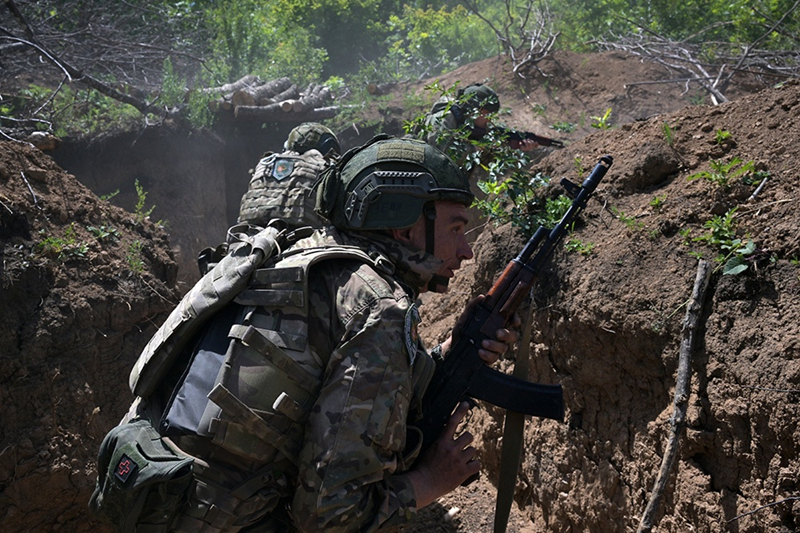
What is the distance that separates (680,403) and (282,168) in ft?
13.8

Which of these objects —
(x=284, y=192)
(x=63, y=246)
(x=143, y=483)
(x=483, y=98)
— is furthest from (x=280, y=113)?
(x=143, y=483)

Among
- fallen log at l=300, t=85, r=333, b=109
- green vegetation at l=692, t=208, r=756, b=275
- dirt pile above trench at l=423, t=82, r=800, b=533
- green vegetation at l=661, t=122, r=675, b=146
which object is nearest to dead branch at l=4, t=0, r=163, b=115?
fallen log at l=300, t=85, r=333, b=109

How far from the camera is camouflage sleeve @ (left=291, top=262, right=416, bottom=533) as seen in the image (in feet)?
7.07

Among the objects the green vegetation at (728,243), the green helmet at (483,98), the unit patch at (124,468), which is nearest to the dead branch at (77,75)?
the green helmet at (483,98)

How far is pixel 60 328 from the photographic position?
15.1 ft

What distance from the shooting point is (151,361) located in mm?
2475

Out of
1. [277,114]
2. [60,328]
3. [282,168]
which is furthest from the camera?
→ [277,114]

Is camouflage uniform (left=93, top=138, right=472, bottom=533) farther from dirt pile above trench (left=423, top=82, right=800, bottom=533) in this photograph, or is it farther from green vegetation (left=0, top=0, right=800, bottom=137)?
green vegetation (left=0, top=0, right=800, bottom=137)

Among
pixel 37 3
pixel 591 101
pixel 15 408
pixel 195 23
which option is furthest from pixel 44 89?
pixel 591 101

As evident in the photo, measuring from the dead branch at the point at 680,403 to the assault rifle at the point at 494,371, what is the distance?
514 millimetres

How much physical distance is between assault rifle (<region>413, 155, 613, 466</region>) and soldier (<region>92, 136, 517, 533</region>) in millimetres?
184

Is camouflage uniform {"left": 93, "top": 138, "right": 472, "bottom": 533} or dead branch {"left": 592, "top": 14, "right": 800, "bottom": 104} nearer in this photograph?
camouflage uniform {"left": 93, "top": 138, "right": 472, "bottom": 533}

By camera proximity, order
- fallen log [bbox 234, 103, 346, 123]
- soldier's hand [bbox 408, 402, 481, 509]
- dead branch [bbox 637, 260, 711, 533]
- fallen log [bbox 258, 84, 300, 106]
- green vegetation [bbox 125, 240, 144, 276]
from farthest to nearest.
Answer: fallen log [bbox 258, 84, 300, 106]
fallen log [bbox 234, 103, 346, 123]
green vegetation [bbox 125, 240, 144, 276]
dead branch [bbox 637, 260, 711, 533]
soldier's hand [bbox 408, 402, 481, 509]

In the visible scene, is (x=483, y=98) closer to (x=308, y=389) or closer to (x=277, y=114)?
(x=277, y=114)
